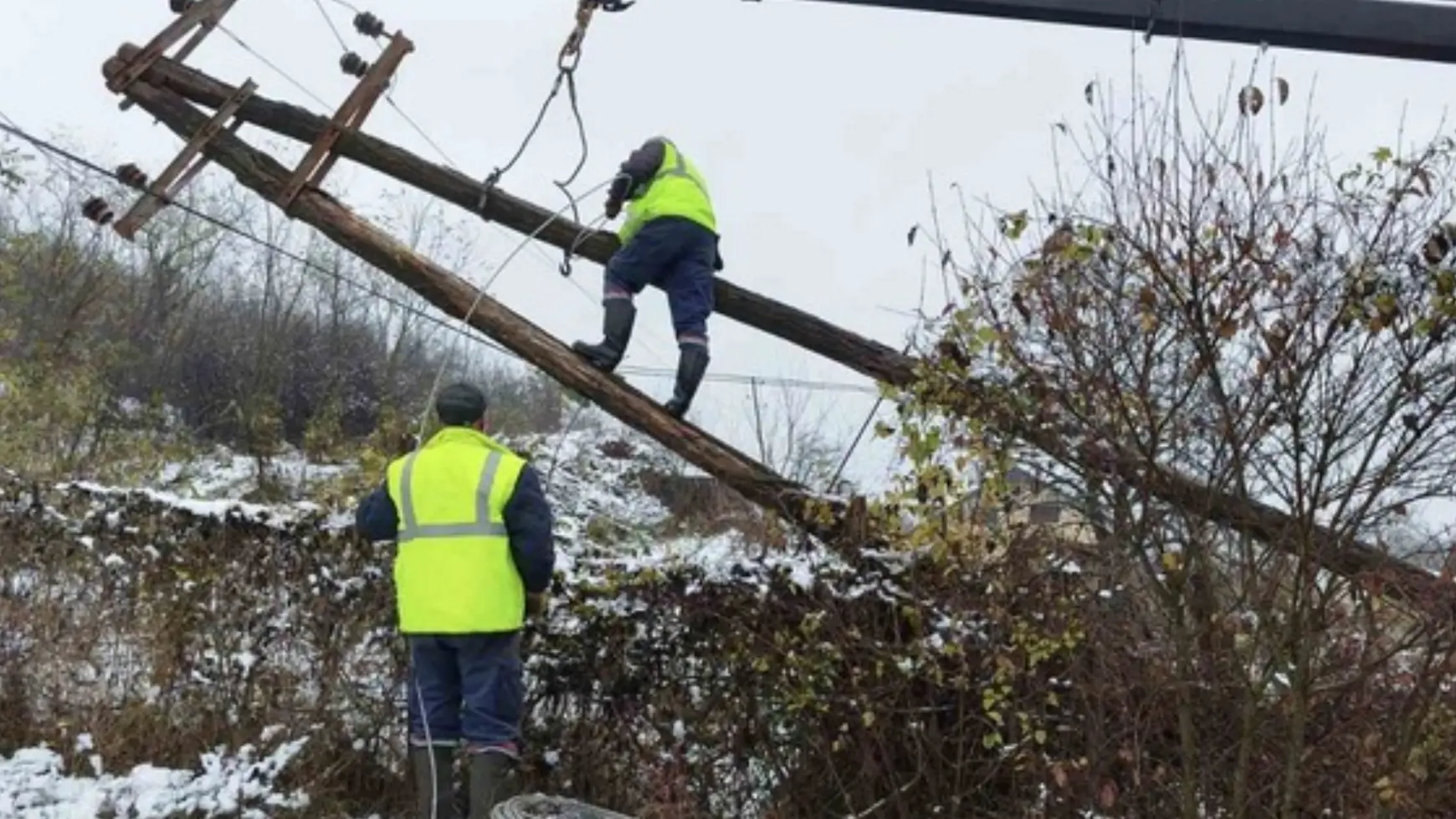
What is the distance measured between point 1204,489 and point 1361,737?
2.63 feet

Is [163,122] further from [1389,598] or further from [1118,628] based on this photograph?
[1389,598]

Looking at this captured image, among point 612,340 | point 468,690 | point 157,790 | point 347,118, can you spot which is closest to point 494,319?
point 612,340

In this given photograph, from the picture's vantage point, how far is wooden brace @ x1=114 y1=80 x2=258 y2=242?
286 inches

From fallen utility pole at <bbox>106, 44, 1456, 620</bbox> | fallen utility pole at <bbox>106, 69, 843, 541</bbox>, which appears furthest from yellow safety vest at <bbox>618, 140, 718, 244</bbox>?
fallen utility pole at <bbox>106, 69, 843, 541</bbox>

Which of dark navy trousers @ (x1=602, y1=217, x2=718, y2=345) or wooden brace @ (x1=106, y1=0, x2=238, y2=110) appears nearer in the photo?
dark navy trousers @ (x1=602, y1=217, x2=718, y2=345)

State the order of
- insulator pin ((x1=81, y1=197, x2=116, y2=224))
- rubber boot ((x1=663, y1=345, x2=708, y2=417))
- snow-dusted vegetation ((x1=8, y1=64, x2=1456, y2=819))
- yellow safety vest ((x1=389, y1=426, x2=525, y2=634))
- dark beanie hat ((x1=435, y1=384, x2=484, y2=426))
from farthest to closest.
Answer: insulator pin ((x1=81, y1=197, x2=116, y2=224)), rubber boot ((x1=663, y1=345, x2=708, y2=417)), dark beanie hat ((x1=435, y1=384, x2=484, y2=426)), yellow safety vest ((x1=389, y1=426, x2=525, y2=634)), snow-dusted vegetation ((x1=8, y1=64, x2=1456, y2=819))

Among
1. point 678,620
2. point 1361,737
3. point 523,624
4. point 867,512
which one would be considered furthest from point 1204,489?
point 523,624

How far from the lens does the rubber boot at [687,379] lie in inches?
252

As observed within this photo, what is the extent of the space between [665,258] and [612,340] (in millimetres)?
456

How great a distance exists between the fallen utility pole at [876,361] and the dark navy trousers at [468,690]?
1.80m

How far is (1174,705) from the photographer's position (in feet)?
13.9

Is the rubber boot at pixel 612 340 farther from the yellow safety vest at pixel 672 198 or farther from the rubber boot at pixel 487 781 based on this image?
the rubber boot at pixel 487 781

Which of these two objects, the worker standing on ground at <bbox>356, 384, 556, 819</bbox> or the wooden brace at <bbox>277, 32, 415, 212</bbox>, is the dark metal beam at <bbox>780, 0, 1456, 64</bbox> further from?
the wooden brace at <bbox>277, 32, 415, 212</bbox>

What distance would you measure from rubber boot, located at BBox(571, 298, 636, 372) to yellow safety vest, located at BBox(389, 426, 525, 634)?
1.38m
